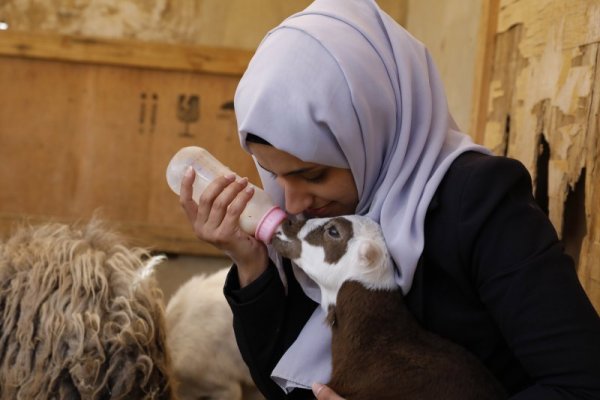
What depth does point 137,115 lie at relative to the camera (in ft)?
12.4

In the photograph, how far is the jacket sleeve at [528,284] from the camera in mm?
1217

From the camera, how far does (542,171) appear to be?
1.87 meters

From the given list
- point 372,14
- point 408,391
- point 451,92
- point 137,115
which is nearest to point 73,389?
point 408,391

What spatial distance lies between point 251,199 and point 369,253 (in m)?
0.32

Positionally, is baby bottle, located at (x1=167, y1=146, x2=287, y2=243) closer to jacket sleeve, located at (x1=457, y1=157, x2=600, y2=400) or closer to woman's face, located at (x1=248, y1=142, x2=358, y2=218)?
woman's face, located at (x1=248, y1=142, x2=358, y2=218)

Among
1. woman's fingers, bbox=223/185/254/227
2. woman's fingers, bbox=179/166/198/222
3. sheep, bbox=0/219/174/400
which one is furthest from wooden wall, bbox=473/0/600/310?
sheep, bbox=0/219/174/400

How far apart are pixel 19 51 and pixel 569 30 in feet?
8.95

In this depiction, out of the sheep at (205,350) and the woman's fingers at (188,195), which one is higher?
the woman's fingers at (188,195)

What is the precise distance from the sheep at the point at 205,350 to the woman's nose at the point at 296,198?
1.06 meters

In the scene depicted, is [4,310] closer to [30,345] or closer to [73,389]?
[30,345]

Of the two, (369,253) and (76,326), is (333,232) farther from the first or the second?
(76,326)

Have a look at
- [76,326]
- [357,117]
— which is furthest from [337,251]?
[76,326]

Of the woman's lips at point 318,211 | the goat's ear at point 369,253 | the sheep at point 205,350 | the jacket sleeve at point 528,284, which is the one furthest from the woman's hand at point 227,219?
the sheep at point 205,350

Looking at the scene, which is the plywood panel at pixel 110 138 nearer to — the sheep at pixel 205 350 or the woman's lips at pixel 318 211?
the sheep at pixel 205 350
